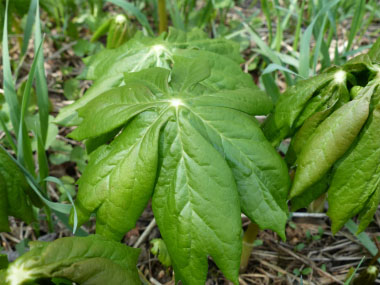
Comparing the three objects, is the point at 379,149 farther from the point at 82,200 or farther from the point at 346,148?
the point at 82,200

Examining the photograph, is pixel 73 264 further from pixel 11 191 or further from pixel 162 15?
pixel 162 15

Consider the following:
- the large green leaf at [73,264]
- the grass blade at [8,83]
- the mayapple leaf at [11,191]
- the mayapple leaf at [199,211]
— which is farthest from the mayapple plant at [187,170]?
the grass blade at [8,83]

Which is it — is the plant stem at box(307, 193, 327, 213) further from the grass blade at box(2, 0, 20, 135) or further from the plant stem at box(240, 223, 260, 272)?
the grass blade at box(2, 0, 20, 135)

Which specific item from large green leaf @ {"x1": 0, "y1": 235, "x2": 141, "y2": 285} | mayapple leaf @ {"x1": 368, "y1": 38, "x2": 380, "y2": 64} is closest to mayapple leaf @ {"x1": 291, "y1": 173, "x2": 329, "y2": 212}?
mayapple leaf @ {"x1": 368, "y1": 38, "x2": 380, "y2": 64}

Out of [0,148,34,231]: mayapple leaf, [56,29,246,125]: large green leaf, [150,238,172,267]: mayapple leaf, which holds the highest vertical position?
[56,29,246,125]: large green leaf

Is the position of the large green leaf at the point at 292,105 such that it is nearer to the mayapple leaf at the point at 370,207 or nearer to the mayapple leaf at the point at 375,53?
the mayapple leaf at the point at 375,53

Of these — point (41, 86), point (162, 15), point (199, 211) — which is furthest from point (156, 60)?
point (162, 15)
